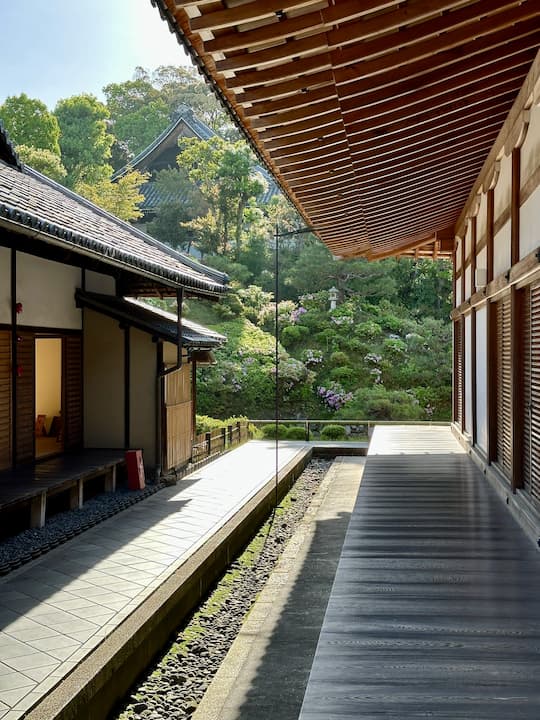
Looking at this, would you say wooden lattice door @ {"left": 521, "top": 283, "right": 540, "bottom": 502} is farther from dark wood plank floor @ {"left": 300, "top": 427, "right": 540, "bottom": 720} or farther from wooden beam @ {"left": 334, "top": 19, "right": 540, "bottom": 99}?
wooden beam @ {"left": 334, "top": 19, "right": 540, "bottom": 99}

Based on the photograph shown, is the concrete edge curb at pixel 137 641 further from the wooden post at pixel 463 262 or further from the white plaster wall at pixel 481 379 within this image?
the wooden post at pixel 463 262

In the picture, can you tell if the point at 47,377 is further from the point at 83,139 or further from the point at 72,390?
the point at 83,139

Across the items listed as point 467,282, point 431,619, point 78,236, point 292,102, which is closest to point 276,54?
point 292,102

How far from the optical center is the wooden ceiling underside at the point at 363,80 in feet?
11.2

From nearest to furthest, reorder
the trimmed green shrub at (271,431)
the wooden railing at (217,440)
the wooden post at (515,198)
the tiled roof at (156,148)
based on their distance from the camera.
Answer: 1. the wooden post at (515,198)
2. the wooden railing at (217,440)
3. the trimmed green shrub at (271,431)
4. the tiled roof at (156,148)

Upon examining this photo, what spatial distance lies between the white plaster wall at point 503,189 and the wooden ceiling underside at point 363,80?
27 cm

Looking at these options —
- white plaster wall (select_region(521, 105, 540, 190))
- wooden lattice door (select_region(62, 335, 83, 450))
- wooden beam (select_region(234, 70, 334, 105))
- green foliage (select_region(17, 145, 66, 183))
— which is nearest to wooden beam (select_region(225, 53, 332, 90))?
wooden beam (select_region(234, 70, 334, 105))

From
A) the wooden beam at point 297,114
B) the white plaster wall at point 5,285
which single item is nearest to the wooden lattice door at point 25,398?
the white plaster wall at point 5,285

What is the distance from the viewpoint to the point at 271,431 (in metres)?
18.1

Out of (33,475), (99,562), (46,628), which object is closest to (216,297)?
(33,475)

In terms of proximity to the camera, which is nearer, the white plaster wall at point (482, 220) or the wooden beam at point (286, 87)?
the wooden beam at point (286, 87)

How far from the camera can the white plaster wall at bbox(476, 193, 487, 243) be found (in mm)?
8829

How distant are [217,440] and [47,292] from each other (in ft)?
18.4

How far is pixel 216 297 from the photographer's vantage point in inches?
514
